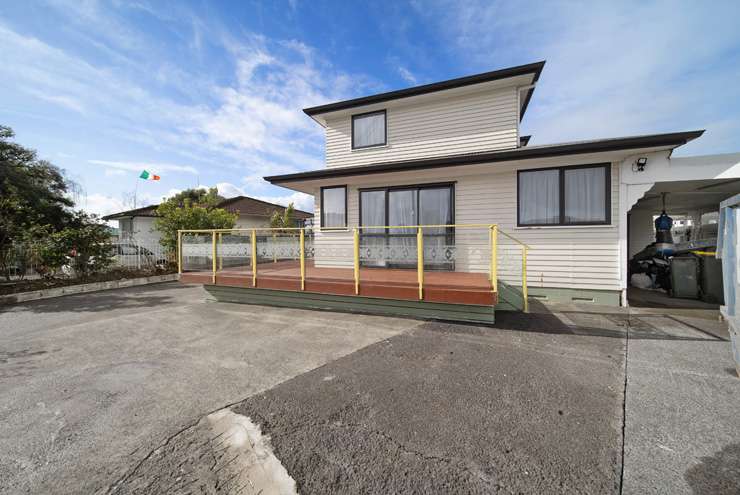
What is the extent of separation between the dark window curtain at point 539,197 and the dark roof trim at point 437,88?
9.44 feet

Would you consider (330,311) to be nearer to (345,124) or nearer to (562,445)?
(562,445)

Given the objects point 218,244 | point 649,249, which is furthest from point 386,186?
point 649,249

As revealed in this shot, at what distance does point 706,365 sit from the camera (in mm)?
3656

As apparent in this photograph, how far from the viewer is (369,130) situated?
379 inches

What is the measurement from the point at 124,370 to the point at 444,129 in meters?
9.01

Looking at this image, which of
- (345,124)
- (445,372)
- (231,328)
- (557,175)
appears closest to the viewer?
(445,372)

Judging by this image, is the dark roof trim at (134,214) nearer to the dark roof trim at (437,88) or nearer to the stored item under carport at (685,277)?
the dark roof trim at (437,88)

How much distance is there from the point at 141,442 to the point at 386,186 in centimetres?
729

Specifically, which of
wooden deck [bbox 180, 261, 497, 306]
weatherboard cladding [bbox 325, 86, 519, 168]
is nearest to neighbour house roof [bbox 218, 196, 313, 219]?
weatherboard cladding [bbox 325, 86, 519, 168]

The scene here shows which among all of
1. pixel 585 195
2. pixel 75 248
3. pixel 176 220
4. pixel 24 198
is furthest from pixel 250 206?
pixel 585 195

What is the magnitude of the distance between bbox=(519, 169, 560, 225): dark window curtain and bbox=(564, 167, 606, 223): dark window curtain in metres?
0.23

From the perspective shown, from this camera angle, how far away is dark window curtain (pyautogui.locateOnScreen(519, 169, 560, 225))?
7.01 metres

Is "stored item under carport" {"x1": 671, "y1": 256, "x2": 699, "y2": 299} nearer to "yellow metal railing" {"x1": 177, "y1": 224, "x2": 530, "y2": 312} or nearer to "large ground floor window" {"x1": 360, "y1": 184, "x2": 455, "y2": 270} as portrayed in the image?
"yellow metal railing" {"x1": 177, "y1": 224, "x2": 530, "y2": 312}

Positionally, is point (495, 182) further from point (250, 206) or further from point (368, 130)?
point (250, 206)
